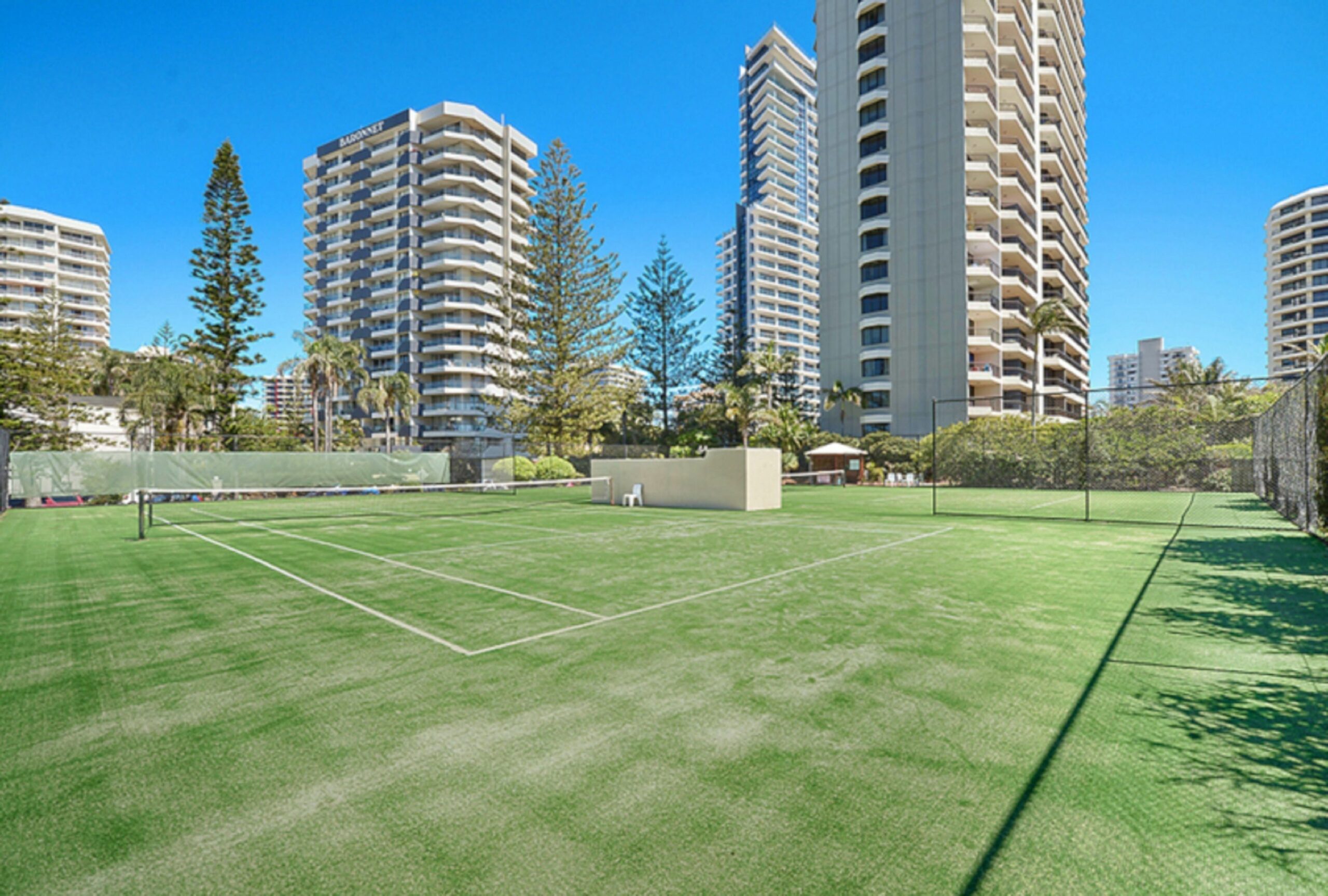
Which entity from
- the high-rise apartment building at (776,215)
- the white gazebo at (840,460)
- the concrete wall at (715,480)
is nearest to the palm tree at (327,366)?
the concrete wall at (715,480)

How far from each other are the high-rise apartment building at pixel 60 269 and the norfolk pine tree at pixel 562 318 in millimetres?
71523

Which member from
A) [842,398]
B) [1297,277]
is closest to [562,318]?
[842,398]

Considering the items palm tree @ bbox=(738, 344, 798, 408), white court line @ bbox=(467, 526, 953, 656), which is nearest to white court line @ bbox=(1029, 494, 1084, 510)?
white court line @ bbox=(467, 526, 953, 656)

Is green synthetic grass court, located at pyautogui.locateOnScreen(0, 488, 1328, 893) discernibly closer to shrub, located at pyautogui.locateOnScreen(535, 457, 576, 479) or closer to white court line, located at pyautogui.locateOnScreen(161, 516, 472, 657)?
white court line, located at pyautogui.locateOnScreen(161, 516, 472, 657)

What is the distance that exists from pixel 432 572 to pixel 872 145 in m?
52.1

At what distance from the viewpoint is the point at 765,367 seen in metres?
50.0

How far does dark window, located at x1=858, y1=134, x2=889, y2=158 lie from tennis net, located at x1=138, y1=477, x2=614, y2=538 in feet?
122

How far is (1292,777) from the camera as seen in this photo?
277 cm

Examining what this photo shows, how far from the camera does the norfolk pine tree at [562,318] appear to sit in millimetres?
40094

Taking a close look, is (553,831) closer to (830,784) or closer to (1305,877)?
(830,784)

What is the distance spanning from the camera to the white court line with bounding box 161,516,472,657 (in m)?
4.94

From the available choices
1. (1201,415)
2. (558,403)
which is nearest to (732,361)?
(558,403)

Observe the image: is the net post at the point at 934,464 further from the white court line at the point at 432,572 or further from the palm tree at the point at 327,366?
the palm tree at the point at 327,366

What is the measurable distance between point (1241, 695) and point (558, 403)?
37.8m
